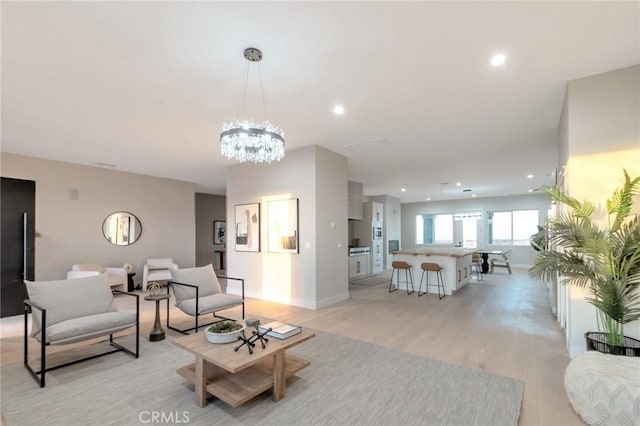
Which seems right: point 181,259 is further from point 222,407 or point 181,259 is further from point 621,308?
point 621,308

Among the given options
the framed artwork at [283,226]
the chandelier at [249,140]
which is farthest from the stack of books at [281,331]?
the framed artwork at [283,226]

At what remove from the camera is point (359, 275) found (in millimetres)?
9109


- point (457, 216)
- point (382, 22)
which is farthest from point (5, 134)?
point (457, 216)

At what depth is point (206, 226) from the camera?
11.0 meters

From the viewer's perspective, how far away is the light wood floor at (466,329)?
8.93ft

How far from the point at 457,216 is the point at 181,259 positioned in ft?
37.0

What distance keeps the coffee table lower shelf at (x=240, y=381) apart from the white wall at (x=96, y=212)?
220 inches

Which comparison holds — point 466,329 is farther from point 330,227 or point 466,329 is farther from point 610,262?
point 330,227

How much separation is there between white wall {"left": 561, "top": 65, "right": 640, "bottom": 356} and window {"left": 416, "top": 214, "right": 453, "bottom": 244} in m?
10.9

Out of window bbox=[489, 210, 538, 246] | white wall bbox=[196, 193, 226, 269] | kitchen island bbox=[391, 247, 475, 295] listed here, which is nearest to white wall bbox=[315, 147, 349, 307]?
kitchen island bbox=[391, 247, 475, 295]

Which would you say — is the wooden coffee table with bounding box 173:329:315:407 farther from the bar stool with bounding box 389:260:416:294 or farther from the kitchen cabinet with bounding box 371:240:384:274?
the kitchen cabinet with bounding box 371:240:384:274

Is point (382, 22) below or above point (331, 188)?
above

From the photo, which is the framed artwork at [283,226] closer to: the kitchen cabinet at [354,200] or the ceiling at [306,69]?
the ceiling at [306,69]

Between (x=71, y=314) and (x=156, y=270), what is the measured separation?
456 centimetres
